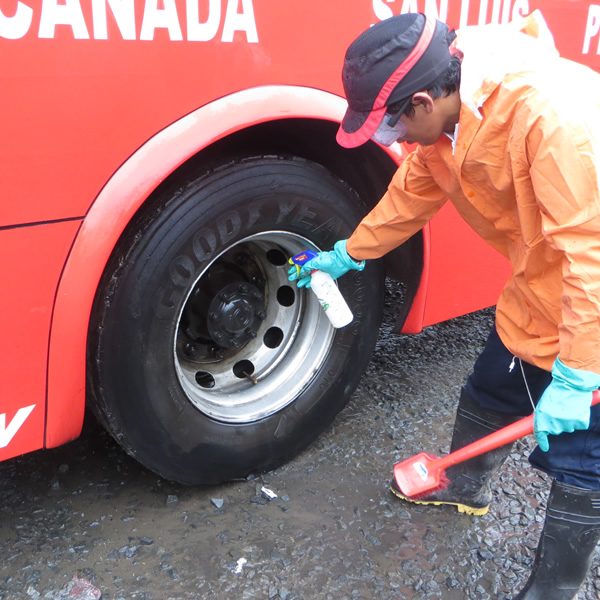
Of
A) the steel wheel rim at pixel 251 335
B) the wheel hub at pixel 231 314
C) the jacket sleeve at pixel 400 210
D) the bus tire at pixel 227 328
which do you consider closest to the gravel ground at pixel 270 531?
the bus tire at pixel 227 328

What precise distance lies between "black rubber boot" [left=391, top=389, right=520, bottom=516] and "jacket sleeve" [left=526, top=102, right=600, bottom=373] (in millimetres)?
752

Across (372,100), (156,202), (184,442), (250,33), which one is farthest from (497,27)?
(184,442)

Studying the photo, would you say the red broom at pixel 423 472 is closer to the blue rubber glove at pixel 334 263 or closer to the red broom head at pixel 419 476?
the red broom head at pixel 419 476

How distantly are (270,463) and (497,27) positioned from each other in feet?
4.99

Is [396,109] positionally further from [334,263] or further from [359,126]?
[334,263]

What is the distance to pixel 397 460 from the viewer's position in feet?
8.18

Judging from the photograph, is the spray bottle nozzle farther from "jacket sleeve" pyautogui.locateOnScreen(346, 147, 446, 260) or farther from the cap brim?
the cap brim

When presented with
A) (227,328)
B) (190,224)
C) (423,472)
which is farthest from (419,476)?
(190,224)

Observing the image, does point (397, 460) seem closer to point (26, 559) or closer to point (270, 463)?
point (270, 463)

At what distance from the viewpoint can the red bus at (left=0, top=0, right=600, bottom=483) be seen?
61.1 inches

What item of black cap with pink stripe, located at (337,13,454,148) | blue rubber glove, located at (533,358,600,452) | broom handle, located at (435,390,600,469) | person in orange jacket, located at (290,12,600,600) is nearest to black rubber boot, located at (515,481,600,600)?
person in orange jacket, located at (290,12,600,600)

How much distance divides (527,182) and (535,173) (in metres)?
0.08

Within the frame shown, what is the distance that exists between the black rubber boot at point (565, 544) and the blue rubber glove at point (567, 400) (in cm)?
28

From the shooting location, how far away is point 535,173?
4.59 ft
